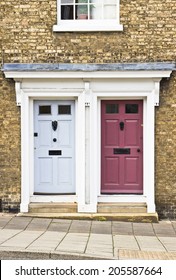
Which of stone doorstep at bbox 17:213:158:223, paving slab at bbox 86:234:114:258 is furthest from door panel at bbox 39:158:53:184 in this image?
paving slab at bbox 86:234:114:258

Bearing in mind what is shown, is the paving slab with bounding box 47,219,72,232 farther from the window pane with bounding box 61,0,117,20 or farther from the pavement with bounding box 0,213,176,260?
the window pane with bounding box 61,0,117,20

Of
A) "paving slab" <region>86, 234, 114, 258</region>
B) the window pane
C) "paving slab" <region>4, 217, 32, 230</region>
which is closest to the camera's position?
"paving slab" <region>86, 234, 114, 258</region>

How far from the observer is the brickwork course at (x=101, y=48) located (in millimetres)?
11984

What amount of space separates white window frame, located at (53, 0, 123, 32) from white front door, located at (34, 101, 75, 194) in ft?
5.71

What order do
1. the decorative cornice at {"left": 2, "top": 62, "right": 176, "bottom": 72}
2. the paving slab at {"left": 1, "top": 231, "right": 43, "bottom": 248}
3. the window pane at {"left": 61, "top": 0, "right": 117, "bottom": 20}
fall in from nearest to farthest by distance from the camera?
1. the paving slab at {"left": 1, "top": 231, "right": 43, "bottom": 248}
2. the decorative cornice at {"left": 2, "top": 62, "right": 176, "bottom": 72}
3. the window pane at {"left": 61, "top": 0, "right": 117, "bottom": 20}

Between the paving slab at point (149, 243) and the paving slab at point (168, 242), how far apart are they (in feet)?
0.25

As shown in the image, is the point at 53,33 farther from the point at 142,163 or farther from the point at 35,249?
the point at 35,249

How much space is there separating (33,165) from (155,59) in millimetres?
3663

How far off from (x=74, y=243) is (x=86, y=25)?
5157mm

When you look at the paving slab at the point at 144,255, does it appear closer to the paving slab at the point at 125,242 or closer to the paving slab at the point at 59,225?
the paving slab at the point at 125,242

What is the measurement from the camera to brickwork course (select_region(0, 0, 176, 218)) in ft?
39.3

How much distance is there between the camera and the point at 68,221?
1162 cm

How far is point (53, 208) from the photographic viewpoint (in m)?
12.1

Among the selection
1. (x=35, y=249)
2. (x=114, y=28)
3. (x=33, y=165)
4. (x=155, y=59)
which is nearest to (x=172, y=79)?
(x=155, y=59)
